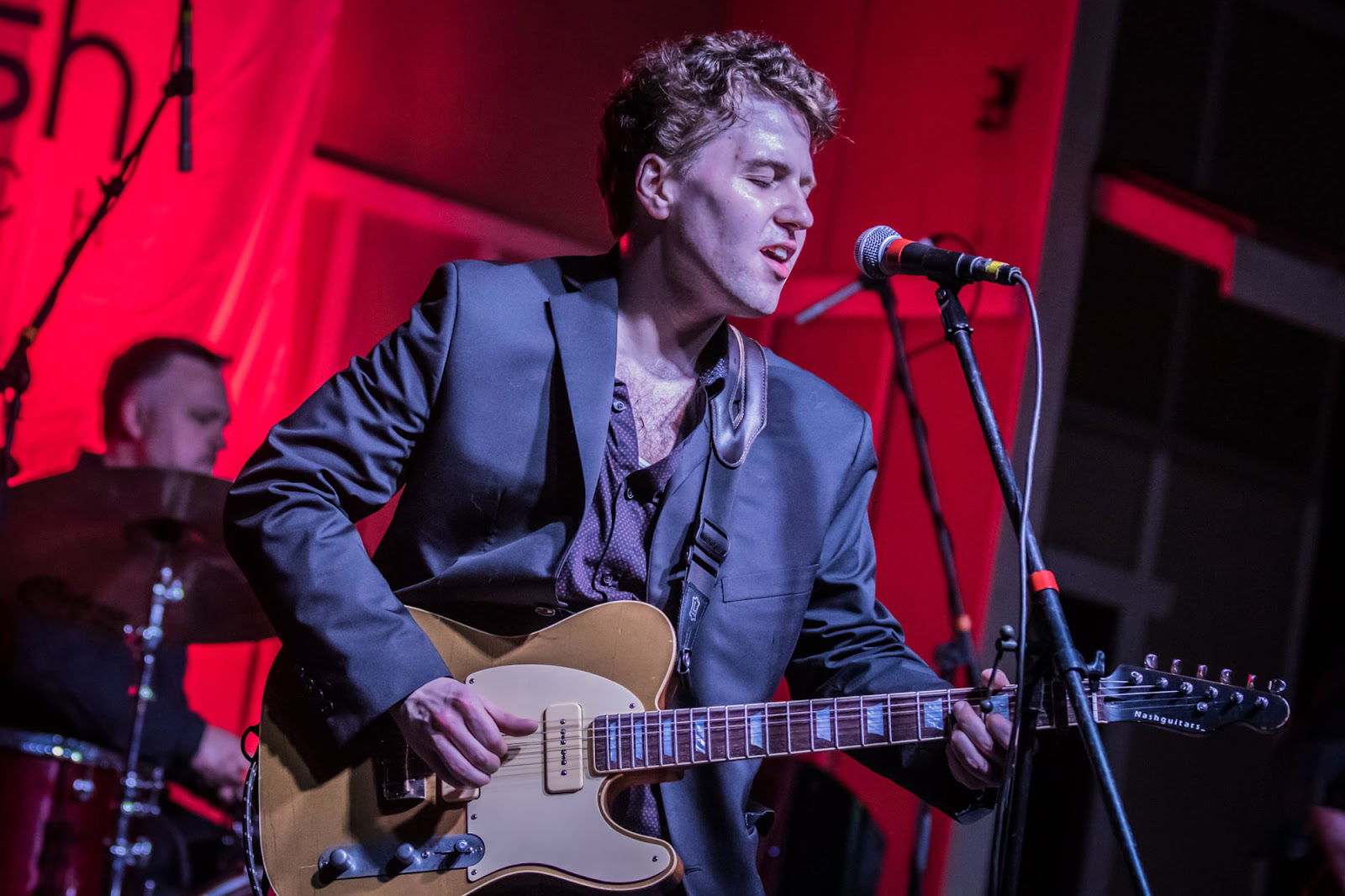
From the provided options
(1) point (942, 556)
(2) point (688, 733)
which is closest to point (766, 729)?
(2) point (688, 733)

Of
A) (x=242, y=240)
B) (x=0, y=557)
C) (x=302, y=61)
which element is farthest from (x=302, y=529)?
(x=302, y=61)

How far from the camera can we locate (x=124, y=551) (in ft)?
12.6

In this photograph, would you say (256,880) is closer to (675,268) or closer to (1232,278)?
(675,268)

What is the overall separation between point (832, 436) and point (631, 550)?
1.67 feet

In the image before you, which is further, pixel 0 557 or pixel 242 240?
pixel 242 240

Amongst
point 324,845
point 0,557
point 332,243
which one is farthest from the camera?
point 332,243

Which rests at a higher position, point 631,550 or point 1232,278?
point 1232,278

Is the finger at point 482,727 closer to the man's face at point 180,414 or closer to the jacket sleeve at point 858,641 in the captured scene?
the jacket sleeve at point 858,641

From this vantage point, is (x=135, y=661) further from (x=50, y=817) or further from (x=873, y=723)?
(x=873, y=723)

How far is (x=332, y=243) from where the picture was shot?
17.6ft

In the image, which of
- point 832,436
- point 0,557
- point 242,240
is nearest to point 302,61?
point 242,240

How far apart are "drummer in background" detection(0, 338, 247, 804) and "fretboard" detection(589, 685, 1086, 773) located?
2321 mm

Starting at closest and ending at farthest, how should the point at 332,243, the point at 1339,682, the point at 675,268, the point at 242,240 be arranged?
the point at 675,268, the point at 1339,682, the point at 242,240, the point at 332,243

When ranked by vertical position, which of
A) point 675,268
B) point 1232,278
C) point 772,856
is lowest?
point 772,856
